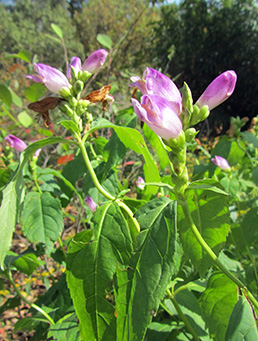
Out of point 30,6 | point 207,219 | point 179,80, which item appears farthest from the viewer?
point 30,6

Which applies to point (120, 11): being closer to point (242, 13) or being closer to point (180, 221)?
point (242, 13)

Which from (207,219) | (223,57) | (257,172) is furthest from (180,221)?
(223,57)

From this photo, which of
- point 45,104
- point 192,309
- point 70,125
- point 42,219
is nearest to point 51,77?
point 45,104

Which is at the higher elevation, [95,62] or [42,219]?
[95,62]

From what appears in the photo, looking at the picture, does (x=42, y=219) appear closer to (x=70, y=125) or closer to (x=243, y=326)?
(x=70, y=125)

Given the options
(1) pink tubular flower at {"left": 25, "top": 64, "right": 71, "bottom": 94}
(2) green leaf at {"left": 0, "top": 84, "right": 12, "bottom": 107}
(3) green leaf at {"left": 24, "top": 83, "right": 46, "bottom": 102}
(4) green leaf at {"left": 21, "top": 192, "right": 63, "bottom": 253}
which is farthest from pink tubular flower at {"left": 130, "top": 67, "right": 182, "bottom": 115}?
(3) green leaf at {"left": 24, "top": 83, "right": 46, "bottom": 102}

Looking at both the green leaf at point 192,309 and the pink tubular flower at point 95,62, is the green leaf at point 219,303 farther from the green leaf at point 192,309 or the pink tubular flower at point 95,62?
the pink tubular flower at point 95,62

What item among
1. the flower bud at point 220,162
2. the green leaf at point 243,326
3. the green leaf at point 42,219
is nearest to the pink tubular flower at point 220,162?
the flower bud at point 220,162
